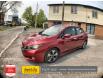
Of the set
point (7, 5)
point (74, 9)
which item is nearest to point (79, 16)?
point (74, 9)

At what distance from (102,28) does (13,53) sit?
8.70 feet

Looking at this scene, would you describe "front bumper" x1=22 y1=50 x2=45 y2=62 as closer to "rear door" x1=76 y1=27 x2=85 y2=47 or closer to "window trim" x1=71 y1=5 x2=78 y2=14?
"rear door" x1=76 y1=27 x2=85 y2=47

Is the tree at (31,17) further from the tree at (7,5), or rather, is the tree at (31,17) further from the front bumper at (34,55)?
the front bumper at (34,55)

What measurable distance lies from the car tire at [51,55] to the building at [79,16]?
2.52 feet

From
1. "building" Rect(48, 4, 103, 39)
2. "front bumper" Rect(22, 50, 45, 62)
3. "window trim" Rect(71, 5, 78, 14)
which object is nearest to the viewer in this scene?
"front bumper" Rect(22, 50, 45, 62)

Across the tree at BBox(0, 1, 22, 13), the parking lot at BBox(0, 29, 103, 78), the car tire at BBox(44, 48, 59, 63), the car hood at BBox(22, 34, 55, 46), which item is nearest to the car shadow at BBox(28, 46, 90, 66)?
the parking lot at BBox(0, 29, 103, 78)

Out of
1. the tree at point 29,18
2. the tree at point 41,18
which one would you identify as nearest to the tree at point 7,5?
the tree at point 29,18

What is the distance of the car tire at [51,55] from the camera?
22.5 ft

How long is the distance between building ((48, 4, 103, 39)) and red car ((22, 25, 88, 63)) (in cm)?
19

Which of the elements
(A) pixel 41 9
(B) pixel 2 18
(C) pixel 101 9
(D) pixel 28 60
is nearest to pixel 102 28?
(C) pixel 101 9

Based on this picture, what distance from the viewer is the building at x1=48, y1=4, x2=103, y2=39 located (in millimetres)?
7042

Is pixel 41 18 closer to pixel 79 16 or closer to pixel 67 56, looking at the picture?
pixel 79 16

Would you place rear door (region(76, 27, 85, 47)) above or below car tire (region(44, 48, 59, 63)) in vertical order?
above

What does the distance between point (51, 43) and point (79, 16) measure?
1.12m
